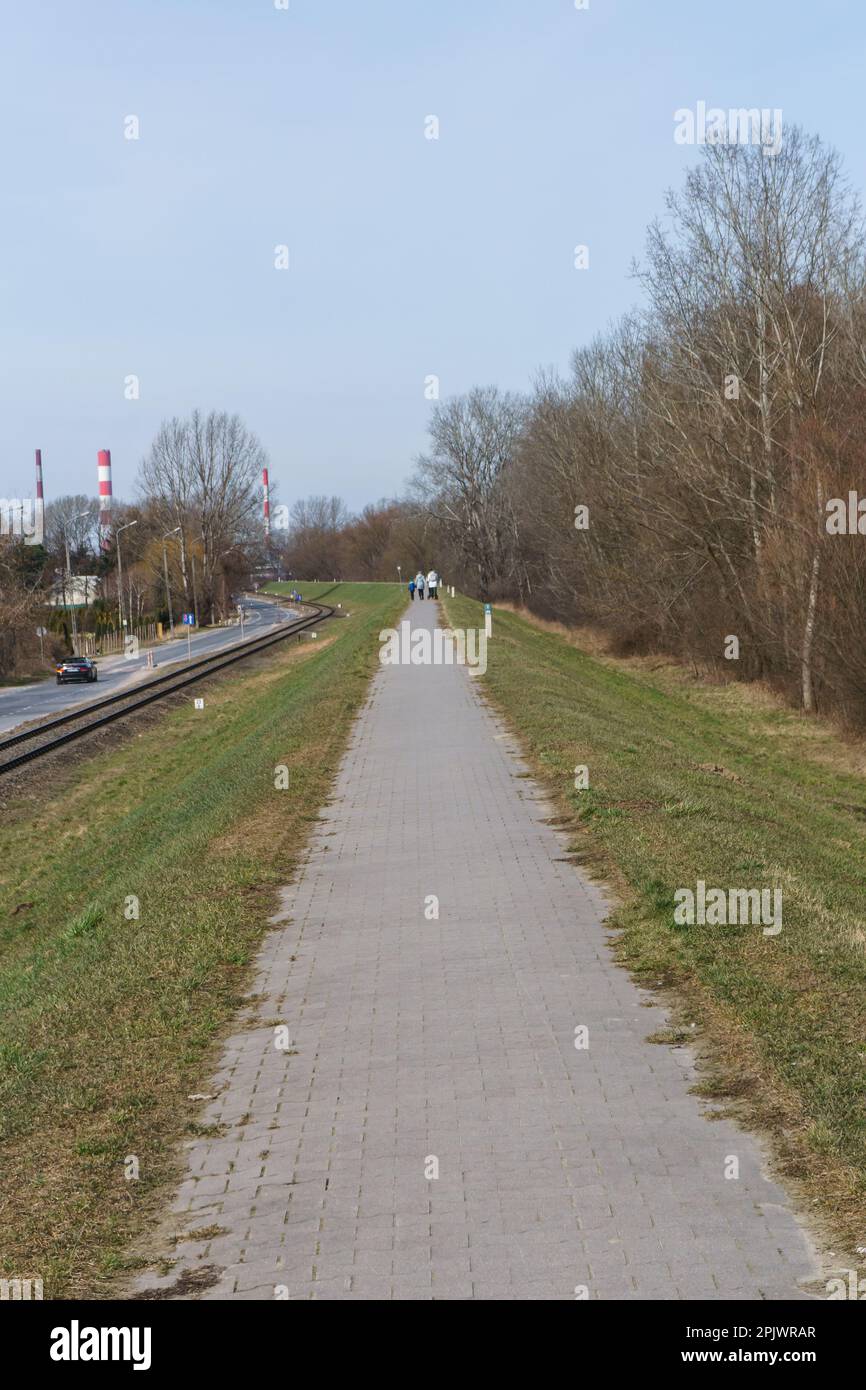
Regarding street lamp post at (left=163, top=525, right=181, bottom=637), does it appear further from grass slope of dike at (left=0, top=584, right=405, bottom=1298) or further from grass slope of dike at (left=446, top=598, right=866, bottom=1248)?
grass slope of dike at (left=446, top=598, right=866, bottom=1248)

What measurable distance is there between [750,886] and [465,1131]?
15.9 ft

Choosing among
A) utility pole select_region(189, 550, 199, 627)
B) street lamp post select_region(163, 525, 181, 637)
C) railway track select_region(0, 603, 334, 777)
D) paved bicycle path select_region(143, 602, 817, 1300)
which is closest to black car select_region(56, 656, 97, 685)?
railway track select_region(0, 603, 334, 777)

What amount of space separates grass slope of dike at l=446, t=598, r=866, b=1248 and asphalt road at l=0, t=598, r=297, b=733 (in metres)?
20.8

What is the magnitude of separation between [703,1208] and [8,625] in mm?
56385

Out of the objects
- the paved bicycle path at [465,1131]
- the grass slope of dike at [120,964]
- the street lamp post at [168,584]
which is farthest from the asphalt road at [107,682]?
the paved bicycle path at [465,1131]

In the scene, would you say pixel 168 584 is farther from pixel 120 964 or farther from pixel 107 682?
pixel 120 964

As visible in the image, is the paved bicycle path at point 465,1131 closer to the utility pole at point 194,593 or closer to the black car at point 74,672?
the black car at point 74,672

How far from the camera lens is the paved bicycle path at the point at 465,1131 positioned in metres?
4.91

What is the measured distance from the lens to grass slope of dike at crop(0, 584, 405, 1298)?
225 inches

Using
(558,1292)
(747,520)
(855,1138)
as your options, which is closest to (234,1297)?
(558,1292)

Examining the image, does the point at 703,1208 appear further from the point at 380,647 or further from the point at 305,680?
the point at 380,647

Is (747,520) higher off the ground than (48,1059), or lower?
higher

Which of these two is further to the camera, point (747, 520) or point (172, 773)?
point (747, 520)

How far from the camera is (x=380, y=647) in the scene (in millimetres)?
40938
